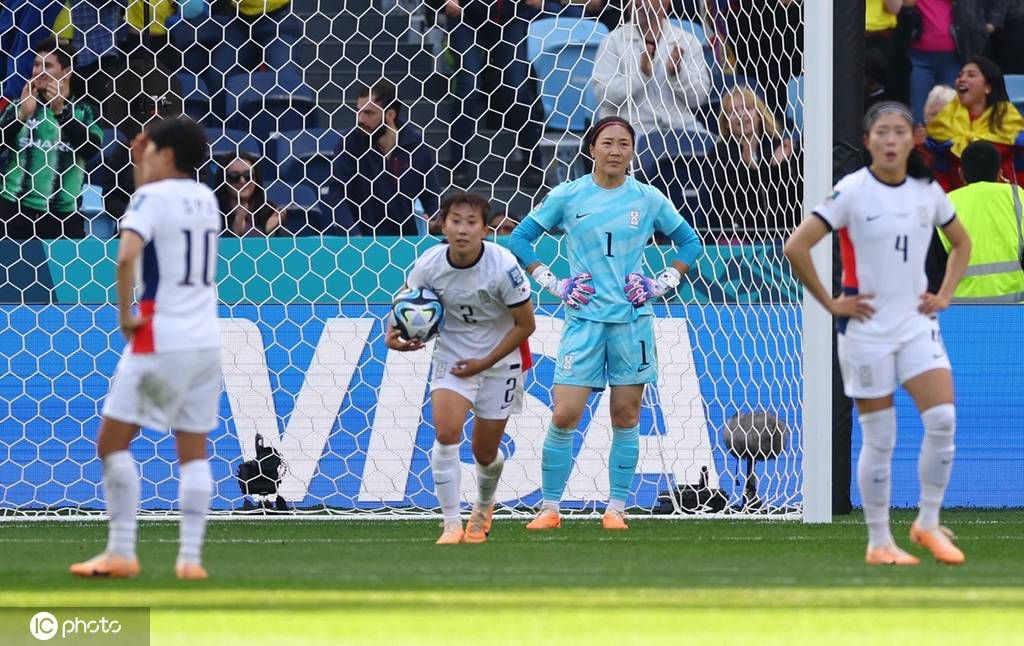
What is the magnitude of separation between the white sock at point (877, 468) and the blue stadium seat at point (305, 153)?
16.8 feet

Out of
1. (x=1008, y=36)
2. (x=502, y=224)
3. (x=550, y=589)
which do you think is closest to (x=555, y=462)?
(x=502, y=224)

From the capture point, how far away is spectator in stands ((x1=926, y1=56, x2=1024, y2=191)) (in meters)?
12.9

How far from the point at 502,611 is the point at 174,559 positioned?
2.37 meters

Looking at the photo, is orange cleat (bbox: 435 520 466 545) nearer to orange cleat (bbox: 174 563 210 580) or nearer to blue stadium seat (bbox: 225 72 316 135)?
orange cleat (bbox: 174 563 210 580)

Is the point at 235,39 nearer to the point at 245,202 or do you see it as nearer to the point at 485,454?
the point at 245,202

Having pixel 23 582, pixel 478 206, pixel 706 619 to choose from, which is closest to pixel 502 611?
pixel 706 619

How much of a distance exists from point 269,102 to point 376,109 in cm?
68

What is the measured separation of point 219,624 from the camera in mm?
4824

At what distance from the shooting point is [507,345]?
798 centimetres

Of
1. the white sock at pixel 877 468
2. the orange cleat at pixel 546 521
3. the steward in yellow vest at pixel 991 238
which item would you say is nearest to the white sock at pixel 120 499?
the white sock at pixel 877 468

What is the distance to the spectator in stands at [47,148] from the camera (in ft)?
34.3

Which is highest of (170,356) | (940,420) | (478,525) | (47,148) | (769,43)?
(769,43)

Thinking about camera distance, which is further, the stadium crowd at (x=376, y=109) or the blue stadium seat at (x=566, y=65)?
the blue stadium seat at (x=566, y=65)
